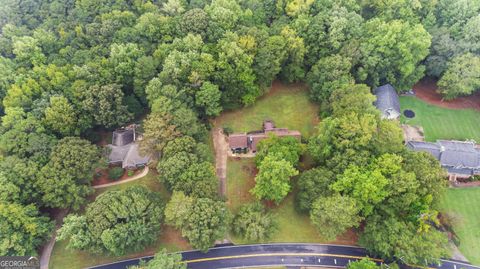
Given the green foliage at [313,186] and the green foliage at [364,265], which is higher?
→ the green foliage at [313,186]

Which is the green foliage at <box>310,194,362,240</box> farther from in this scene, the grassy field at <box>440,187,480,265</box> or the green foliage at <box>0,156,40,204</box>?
the green foliage at <box>0,156,40,204</box>

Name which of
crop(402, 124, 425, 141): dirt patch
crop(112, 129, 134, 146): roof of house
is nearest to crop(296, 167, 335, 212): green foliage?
crop(402, 124, 425, 141): dirt patch

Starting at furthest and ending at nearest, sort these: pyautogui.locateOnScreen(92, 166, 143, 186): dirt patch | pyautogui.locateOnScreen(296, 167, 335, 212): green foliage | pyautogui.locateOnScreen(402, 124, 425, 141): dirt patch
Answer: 1. pyautogui.locateOnScreen(402, 124, 425, 141): dirt patch
2. pyautogui.locateOnScreen(92, 166, 143, 186): dirt patch
3. pyautogui.locateOnScreen(296, 167, 335, 212): green foliage

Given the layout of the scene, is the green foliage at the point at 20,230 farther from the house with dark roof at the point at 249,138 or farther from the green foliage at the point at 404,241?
the green foliage at the point at 404,241

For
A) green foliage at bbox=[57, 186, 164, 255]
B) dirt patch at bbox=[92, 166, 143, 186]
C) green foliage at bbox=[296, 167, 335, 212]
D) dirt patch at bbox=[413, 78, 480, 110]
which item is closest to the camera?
green foliage at bbox=[57, 186, 164, 255]

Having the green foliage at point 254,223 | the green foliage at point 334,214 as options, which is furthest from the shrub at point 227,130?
the green foliage at point 334,214

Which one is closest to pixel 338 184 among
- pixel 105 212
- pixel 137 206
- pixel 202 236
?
pixel 202 236
